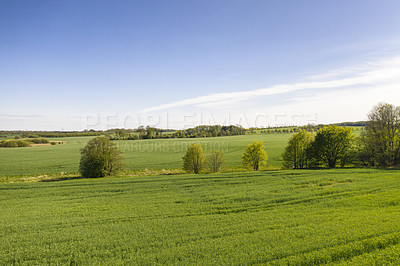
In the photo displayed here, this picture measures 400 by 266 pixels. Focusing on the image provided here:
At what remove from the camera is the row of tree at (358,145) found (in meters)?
36.7

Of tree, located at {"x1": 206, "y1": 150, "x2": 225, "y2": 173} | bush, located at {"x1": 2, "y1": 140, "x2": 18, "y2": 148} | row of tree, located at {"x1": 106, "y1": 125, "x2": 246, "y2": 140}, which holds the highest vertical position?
row of tree, located at {"x1": 106, "y1": 125, "x2": 246, "y2": 140}

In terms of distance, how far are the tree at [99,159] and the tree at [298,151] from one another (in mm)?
36274

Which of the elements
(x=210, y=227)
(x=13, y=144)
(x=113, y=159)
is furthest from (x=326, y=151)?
(x=13, y=144)

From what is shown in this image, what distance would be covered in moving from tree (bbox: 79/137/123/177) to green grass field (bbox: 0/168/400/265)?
15831 millimetres

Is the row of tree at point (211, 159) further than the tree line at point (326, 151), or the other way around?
the row of tree at point (211, 159)

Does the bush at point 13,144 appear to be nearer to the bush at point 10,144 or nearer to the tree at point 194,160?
the bush at point 10,144

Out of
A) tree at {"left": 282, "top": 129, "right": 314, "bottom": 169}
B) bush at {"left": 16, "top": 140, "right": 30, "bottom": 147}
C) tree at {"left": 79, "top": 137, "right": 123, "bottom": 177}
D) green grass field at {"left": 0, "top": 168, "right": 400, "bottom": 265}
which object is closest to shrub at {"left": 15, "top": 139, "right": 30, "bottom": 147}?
bush at {"left": 16, "top": 140, "right": 30, "bottom": 147}

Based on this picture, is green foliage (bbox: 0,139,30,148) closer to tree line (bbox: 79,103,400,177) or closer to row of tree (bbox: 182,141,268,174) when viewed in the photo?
tree line (bbox: 79,103,400,177)

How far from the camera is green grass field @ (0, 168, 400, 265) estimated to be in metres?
8.12

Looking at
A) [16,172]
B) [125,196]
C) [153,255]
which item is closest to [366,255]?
[153,255]

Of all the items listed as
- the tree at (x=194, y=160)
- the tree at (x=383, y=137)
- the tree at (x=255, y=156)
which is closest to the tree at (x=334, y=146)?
the tree at (x=383, y=137)

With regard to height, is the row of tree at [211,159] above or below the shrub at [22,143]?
below

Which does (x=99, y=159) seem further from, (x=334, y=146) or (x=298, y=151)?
(x=334, y=146)

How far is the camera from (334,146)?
39.8m
